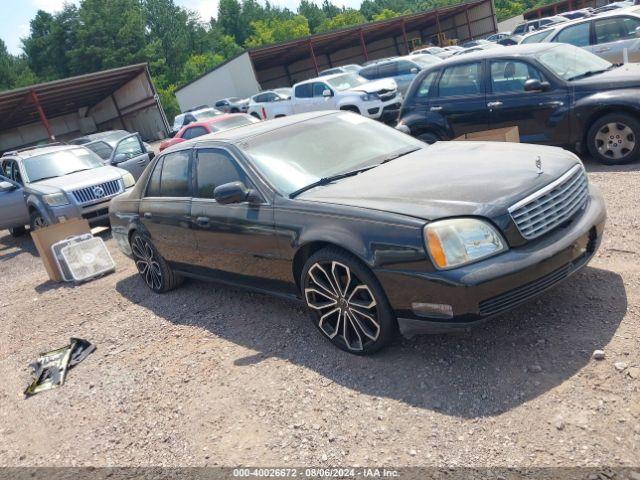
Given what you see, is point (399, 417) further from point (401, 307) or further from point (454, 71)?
point (454, 71)

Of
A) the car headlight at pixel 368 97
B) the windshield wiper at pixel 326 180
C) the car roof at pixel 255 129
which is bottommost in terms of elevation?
the car headlight at pixel 368 97

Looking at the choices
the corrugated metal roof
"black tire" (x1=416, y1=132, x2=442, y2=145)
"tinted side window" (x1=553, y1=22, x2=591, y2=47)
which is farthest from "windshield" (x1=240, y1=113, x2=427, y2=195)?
the corrugated metal roof

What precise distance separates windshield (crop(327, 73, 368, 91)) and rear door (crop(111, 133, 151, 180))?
6.21m

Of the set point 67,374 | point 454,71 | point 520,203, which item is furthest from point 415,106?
point 67,374

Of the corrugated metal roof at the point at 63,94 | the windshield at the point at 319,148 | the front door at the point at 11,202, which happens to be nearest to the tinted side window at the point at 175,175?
the windshield at the point at 319,148

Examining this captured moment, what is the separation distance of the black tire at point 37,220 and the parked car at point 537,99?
6402 millimetres

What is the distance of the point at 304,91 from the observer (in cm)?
1752

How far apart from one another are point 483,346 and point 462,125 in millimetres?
5079

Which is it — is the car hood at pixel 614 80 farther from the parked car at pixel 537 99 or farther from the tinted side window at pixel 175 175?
the tinted side window at pixel 175 175

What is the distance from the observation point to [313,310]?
12.7 feet

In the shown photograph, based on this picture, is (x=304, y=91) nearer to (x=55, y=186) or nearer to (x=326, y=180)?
(x=55, y=186)

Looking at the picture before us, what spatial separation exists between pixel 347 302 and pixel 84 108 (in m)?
41.2

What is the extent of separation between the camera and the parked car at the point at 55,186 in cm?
938

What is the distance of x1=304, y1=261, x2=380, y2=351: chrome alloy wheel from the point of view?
3.50 m
